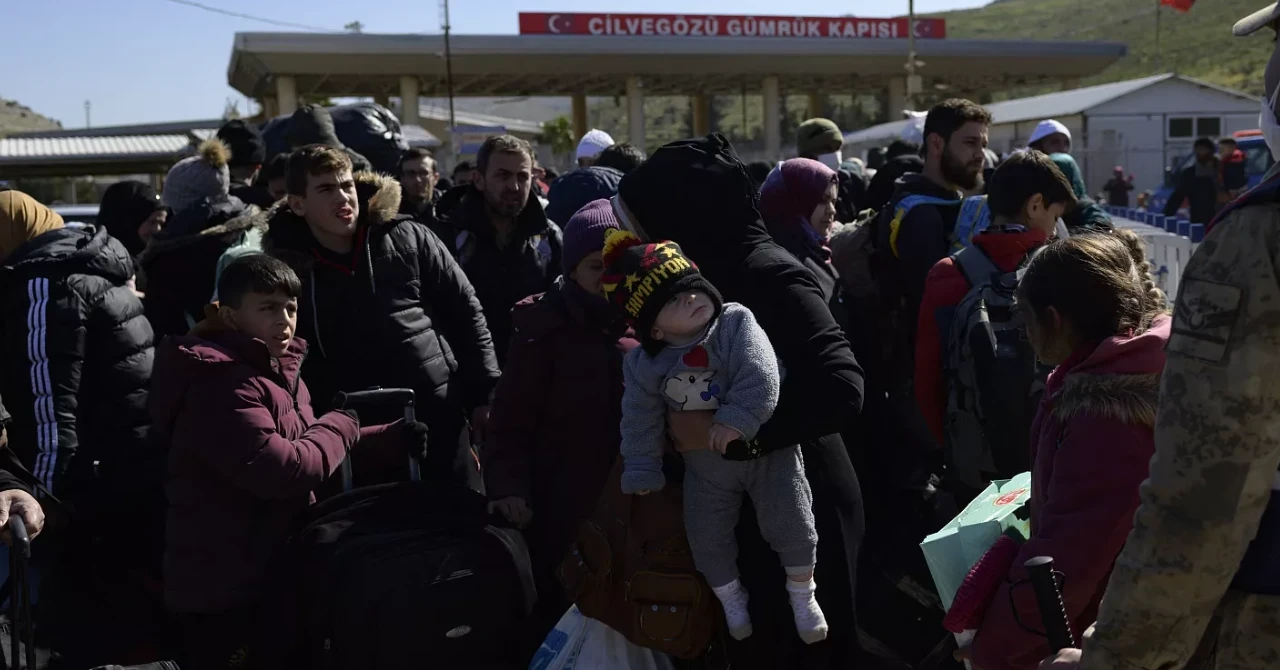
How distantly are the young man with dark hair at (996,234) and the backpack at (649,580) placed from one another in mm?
1488

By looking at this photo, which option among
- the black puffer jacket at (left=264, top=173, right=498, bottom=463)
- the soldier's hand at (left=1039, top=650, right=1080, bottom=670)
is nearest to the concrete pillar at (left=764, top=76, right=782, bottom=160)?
the black puffer jacket at (left=264, top=173, right=498, bottom=463)

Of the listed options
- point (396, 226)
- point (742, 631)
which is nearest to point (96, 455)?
point (396, 226)

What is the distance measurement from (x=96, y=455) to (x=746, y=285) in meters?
2.76

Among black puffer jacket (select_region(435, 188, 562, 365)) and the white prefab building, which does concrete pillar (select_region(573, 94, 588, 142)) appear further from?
black puffer jacket (select_region(435, 188, 562, 365))

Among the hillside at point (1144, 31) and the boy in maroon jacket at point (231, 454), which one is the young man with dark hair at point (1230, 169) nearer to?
the hillside at point (1144, 31)

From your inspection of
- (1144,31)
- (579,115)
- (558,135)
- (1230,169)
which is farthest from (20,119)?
(1144,31)

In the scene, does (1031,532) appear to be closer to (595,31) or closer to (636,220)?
(636,220)

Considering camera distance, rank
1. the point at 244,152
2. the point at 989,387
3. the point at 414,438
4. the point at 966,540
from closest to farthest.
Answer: the point at 966,540, the point at 989,387, the point at 414,438, the point at 244,152

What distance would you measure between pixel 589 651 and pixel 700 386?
89 centimetres

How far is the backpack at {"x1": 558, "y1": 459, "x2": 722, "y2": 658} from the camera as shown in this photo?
3.10 m

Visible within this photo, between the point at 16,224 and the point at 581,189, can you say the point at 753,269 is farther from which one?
the point at 16,224

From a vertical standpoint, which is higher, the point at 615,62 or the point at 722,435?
the point at 615,62

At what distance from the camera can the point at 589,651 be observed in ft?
10.9

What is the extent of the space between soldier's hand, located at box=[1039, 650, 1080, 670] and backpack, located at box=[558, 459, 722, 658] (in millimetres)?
1284
